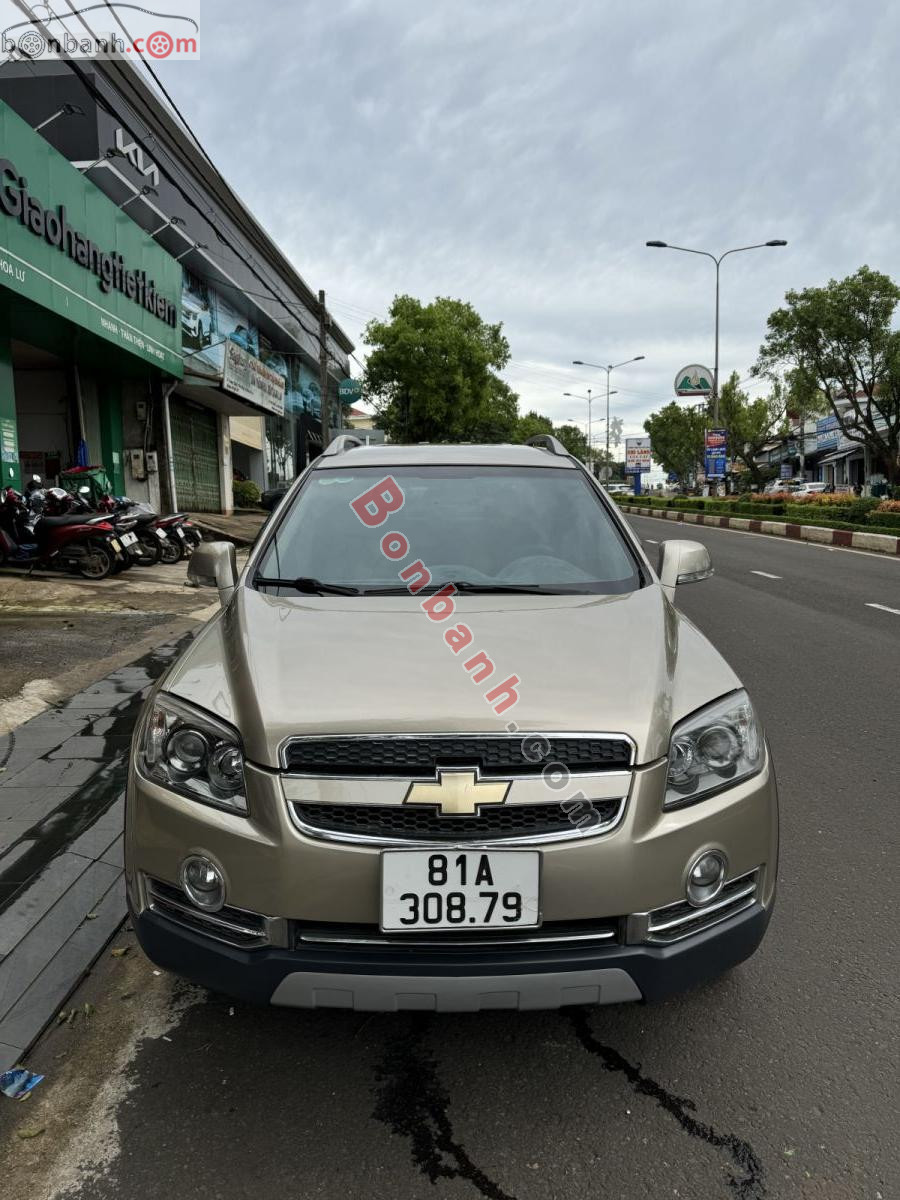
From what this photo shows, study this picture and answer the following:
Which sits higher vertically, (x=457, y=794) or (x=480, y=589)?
(x=480, y=589)

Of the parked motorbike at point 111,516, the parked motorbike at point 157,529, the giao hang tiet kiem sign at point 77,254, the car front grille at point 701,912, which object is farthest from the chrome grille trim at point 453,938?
the parked motorbike at point 157,529

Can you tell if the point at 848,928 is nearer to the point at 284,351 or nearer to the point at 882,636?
the point at 882,636

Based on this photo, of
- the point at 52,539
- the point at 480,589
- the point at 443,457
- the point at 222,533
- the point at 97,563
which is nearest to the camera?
the point at 480,589

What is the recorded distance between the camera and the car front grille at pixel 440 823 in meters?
1.85

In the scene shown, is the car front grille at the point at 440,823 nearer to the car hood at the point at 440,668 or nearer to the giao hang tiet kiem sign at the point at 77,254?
the car hood at the point at 440,668

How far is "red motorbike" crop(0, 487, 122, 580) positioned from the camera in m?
10.6

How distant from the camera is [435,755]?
1878 millimetres

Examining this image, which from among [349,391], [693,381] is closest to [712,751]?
[349,391]

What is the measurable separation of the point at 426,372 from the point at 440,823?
43077 millimetres

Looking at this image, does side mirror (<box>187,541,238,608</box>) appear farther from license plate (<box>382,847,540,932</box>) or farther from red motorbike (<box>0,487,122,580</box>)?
red motorbike (<box>0,487,122,580</box>)

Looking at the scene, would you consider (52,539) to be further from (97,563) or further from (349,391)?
(349,391)

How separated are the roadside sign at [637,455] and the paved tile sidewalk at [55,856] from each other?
7114 cm

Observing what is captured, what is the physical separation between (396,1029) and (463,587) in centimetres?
129

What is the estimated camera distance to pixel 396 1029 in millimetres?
2258
